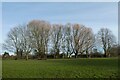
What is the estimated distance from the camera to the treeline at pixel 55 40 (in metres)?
70.4

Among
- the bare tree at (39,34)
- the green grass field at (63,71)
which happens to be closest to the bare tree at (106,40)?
the bare tree at (39,34)

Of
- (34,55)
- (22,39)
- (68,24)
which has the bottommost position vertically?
(34,55)

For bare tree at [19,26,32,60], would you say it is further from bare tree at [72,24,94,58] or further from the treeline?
bare tree at [72,24,94,58]

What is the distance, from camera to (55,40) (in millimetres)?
77938

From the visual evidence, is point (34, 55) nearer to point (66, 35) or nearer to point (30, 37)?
point (30, 37)

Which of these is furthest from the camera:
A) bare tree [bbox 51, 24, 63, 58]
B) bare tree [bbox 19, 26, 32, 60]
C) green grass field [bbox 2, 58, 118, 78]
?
bare tree [bbox 51, 24, 63, 58]

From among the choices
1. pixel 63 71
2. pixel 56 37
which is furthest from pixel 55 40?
pixel 63 71

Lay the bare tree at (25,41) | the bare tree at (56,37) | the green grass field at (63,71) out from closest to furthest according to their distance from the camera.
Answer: the green grass field at (63,71)
the bare tree at (25,41)
the bare tree at (56,37)

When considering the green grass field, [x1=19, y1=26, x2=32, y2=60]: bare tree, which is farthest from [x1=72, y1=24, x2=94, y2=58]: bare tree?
the green grass field

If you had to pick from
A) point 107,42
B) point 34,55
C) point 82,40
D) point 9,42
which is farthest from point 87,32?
point 9,42

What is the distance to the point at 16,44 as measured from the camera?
7169cm

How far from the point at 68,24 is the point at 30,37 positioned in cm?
1472

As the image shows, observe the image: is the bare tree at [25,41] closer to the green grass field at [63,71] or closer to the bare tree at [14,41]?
the bare tree at [14,41]

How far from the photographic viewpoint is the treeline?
70.4 meters
